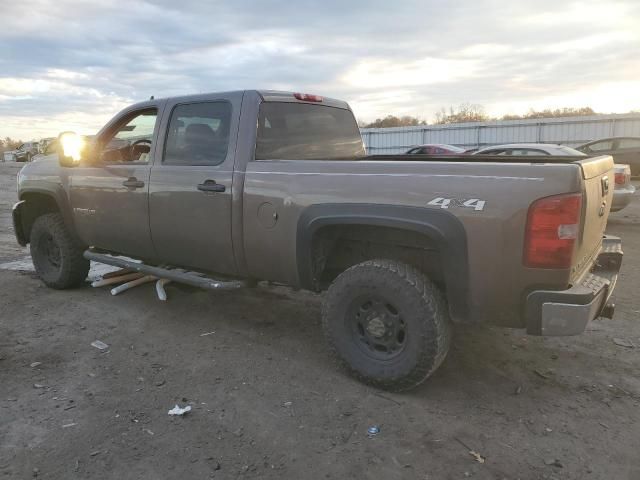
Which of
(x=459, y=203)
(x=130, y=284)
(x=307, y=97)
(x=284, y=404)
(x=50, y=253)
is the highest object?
(x=307, y=97)

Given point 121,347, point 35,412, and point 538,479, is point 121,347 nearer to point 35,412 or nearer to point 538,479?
point 35,412

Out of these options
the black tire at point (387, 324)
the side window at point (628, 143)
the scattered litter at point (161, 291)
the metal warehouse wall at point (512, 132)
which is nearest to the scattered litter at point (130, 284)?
the scattered litter at point (161, 291)

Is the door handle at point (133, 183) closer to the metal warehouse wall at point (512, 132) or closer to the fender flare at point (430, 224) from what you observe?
the fender flare at point (430, 224)

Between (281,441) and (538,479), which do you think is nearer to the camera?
(538,479)

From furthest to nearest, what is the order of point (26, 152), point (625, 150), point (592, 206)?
point (26, 152) → point (625, 150) → point (592, 206)

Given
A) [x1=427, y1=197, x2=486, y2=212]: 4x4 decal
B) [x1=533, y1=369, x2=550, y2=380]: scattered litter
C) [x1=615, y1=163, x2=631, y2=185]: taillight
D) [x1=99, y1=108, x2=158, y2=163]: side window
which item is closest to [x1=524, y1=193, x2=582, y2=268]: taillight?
[x1=427, y1=197, x2=486, y2=212]: 4x4 decal

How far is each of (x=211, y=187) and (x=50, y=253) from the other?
2.92 meters

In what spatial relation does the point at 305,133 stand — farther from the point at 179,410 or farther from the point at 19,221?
the point at 19,221

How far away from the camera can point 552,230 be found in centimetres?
275

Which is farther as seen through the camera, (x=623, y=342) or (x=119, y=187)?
(x=119, y=187)

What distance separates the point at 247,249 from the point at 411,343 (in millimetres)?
1404

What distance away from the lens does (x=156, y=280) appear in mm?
5957

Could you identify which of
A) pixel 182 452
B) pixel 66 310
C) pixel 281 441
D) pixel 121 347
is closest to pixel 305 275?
pixel 281 441


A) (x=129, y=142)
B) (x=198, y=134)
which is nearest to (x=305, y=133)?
(x=198, y=134)
